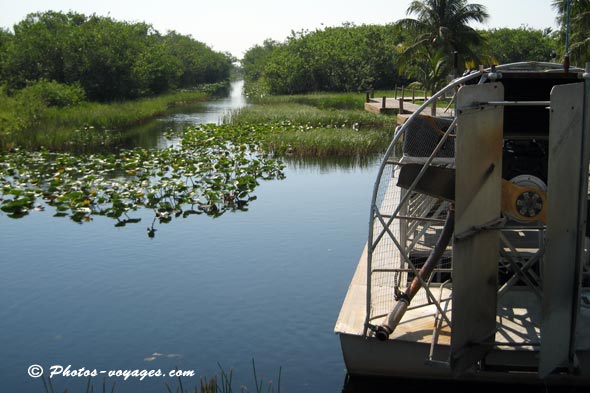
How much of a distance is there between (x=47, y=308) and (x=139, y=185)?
24.8 ft

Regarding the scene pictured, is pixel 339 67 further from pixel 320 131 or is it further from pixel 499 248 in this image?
pixel 499 248

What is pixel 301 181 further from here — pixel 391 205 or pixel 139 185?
pixel 391 205

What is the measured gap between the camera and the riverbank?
85.7ft

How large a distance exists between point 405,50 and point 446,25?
2910 millimetres

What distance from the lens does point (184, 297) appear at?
10867mm

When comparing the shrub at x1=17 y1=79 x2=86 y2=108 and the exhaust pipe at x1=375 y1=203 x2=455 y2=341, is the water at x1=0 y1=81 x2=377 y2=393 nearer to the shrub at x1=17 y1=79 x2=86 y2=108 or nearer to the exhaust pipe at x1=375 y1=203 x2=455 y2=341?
the exhaust pipe at x1=375 y1=203 x2=455 y2=341

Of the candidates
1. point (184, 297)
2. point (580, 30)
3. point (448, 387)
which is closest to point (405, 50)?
point (580, 30)

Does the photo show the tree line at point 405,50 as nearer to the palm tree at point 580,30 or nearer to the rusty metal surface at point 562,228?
the palm tree at point 580,30

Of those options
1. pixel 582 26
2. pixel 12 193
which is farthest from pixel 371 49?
pixel 12 193

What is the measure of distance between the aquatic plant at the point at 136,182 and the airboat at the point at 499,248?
27.6 ft

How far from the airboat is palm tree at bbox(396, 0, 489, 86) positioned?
3118 centimetres

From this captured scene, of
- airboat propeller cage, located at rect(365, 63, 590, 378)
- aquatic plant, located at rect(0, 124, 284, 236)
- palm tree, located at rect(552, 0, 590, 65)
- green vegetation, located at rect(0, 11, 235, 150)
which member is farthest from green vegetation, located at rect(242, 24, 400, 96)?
airboat propeller cage, located at rect(365, 63, 590, 378)

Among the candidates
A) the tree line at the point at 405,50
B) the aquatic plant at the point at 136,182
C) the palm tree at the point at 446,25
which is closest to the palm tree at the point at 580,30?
the tree line at the point at 405,50

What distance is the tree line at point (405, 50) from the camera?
125 ft
